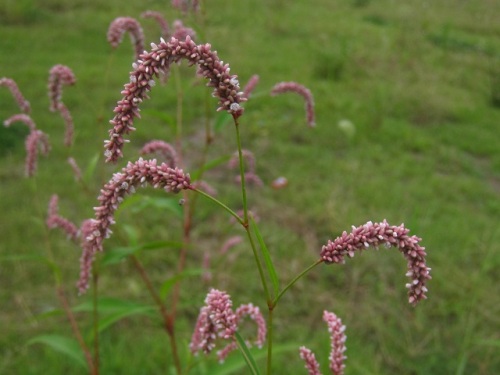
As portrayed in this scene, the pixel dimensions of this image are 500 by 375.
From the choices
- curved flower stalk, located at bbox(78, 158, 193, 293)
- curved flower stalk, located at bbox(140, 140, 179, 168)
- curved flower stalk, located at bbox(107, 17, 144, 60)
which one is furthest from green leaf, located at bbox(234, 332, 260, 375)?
curved flower stalk, located at bbox(107, 17, 144, 60)

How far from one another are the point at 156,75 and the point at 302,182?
3.74 metres

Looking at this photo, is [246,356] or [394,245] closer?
[394,245]

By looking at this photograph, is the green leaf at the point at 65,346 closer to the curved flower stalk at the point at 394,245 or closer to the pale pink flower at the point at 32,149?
the pale pink flower at the point at 32,149

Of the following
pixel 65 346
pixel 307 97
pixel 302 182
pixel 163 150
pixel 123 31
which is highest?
pixel 123 31

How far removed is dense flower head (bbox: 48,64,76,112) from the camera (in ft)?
5.44

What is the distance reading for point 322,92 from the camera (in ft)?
20.0

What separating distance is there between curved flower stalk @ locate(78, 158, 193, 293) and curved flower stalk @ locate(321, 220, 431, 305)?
25cm

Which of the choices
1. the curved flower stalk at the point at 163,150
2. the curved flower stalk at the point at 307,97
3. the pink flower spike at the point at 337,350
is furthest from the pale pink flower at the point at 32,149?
the pink flower spike at the point at 337,350

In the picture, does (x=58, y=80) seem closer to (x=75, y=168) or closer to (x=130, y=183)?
(x=75, y=168)

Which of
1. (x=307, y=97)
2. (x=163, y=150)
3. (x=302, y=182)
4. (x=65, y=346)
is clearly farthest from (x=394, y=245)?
(x=302, y=182)

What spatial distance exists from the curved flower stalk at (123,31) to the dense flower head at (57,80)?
5.7 inches

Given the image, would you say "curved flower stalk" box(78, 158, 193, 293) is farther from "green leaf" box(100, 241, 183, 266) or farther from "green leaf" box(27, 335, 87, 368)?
"green leaf" box(27, 335, 87, 368)

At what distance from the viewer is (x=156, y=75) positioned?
2.73ft

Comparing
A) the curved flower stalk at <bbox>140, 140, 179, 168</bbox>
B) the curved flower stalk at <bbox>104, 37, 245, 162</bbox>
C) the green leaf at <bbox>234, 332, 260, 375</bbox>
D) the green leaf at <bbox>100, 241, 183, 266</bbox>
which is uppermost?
the curved flower stalk at <bbox>104, 37, 245, 162</bbox>
